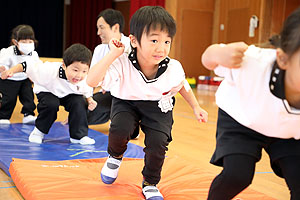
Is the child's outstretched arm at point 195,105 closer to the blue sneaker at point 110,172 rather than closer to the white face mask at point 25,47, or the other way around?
the blue sneaker at point 110,172

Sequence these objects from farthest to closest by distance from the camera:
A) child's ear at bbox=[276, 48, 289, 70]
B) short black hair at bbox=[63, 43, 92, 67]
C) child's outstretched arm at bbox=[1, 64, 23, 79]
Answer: child's outstretched arm at bbox=[1, 64, 23, 79] < short black hair at bbox=[63, 43, 92, 67] < child's ear at bbox=[276, 48, 289, 70]

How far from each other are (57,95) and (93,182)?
113 cm

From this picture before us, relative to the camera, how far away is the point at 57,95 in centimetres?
270

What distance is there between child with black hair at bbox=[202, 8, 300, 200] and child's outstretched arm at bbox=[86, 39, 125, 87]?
39 cm

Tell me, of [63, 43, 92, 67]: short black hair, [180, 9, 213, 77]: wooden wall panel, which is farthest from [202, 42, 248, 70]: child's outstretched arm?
[180, 9, 213, 77]: wooden wall panel

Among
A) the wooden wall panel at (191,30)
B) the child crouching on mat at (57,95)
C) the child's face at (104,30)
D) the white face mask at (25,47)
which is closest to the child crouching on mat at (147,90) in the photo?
the child crouching on mat at (57,95)

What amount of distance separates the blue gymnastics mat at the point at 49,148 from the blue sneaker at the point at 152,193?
2.12 feet

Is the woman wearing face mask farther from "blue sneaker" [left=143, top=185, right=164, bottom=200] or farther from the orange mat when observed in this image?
"blue sneaker" [left=143, top=185, right=164, bottom=200]

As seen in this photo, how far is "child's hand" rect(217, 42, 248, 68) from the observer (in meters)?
1.11

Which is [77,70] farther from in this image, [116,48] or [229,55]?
[229,55]

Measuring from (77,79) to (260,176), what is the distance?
1.25 m

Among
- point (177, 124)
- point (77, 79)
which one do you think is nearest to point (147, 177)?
point (77, 79)

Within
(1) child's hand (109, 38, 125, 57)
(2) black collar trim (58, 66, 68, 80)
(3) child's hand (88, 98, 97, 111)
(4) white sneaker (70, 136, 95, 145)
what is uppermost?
(1) child's hand (109, 38, 125, 57)

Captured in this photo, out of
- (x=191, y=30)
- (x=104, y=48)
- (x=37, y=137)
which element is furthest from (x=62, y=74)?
(x=191, y=30)
